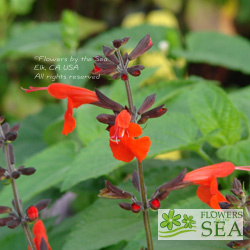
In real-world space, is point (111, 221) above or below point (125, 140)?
below

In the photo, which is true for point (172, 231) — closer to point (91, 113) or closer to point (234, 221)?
point (234, 221)

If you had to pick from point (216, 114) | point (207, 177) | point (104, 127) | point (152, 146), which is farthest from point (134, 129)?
point (104, 127)

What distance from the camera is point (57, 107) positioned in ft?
4.29

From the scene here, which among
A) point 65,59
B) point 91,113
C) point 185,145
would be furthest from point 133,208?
point 65,59

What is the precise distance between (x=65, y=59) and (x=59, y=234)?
1.78 feet

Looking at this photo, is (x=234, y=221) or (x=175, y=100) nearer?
(x=234, y=221)

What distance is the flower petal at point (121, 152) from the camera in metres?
0.44

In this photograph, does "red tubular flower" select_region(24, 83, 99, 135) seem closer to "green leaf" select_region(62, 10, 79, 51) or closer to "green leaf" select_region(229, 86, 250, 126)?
"green leaf" select_region(229, 86, 250, 126)

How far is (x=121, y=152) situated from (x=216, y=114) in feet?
1.25

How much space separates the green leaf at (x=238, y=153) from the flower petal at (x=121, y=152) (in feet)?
0.95

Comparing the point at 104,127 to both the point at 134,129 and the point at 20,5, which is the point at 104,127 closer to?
the point at 134,129

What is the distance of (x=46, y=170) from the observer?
2.74ft

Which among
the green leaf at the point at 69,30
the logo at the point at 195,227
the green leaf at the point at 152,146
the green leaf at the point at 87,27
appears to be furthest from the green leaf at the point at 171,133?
the green leaf at the point at 87,27

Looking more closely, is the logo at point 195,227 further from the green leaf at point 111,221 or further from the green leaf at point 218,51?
the green leaf at point 218,51
